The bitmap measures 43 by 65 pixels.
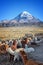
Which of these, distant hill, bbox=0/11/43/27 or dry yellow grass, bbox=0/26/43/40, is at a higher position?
distant hill, bbox=0/11/43/27

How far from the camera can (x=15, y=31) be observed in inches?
236

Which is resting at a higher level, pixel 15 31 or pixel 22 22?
pixel 22 22

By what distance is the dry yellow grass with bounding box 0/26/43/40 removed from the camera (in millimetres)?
5679

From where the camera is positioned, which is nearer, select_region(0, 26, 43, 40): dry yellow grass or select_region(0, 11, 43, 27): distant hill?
select_region(0, 26, 43, 40): dry yellow grass

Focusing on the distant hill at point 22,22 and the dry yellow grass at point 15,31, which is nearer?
the dry yellow grass at point 15,31

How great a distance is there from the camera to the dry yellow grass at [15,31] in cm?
568

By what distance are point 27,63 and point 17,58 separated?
23.5 inches

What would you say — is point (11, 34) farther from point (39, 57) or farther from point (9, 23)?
point (39, 57)

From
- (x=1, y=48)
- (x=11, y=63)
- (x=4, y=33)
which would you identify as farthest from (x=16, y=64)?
(x=4, y=33)

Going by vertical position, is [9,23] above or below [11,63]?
above

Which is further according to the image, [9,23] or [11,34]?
[9,23]

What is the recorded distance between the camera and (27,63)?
6.89 ft

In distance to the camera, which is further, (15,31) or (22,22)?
(22,22)

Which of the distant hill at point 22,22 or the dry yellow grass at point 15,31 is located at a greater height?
the distant hill at point 22,22
